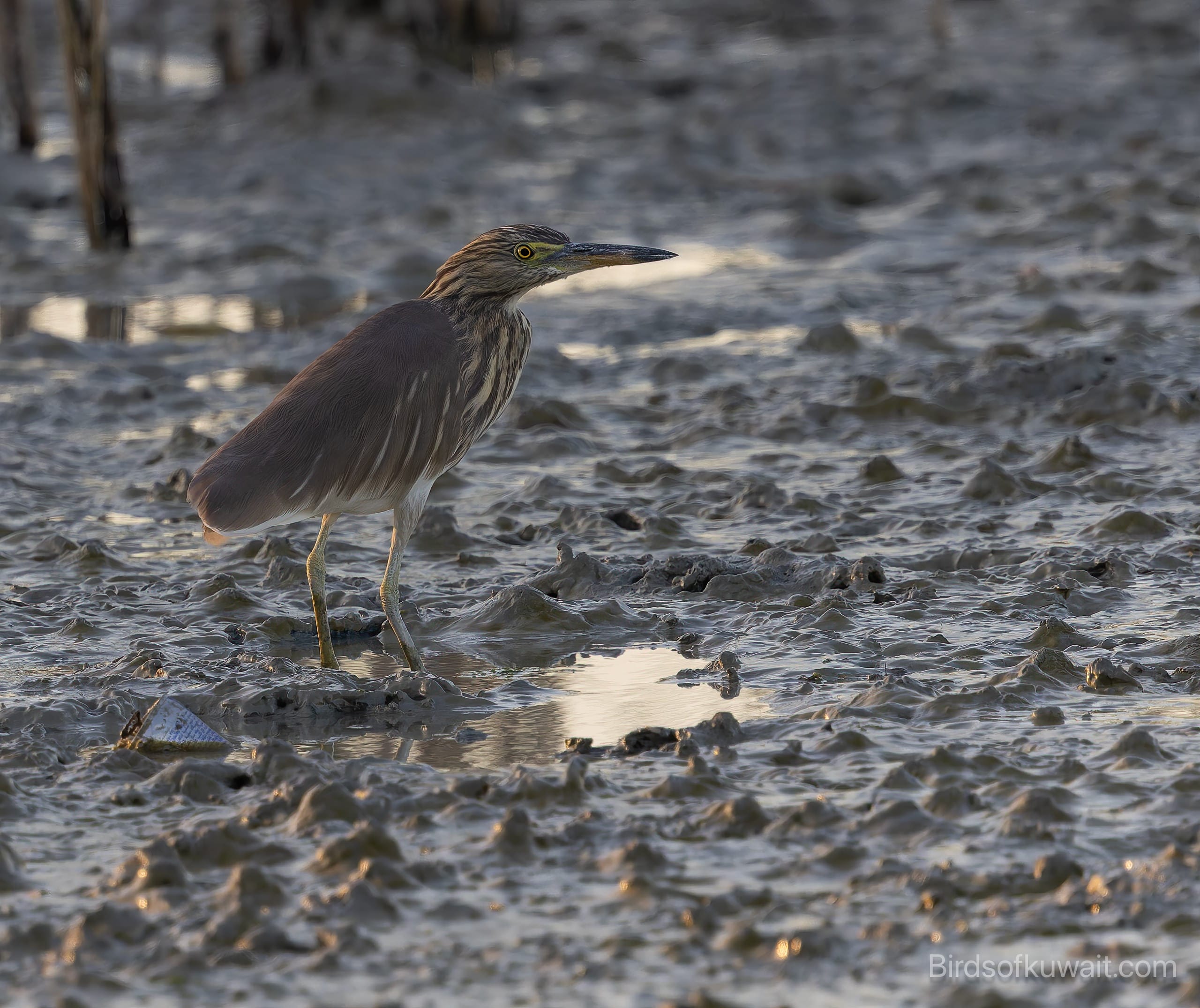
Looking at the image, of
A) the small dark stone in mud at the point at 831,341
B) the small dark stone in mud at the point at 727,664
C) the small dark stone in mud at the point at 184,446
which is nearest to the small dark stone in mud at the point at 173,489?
the small dark stone in mud at the point at 184,446

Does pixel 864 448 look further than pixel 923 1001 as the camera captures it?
Yes

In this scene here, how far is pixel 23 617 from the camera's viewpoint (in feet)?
19.9

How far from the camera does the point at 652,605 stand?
617cm

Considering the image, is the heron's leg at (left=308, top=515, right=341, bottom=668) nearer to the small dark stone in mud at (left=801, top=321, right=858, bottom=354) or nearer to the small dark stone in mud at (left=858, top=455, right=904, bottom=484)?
the small dark stone in mud at (left=858, top=455, right=904, bottom=484)

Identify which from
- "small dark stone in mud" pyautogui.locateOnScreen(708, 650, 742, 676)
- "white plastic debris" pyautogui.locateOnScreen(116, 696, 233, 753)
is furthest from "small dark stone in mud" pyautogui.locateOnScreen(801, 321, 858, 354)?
"white plastic debris" pyautogui.locateOnScreen(116, 696, 233, 753)

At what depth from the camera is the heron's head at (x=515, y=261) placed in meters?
5.95

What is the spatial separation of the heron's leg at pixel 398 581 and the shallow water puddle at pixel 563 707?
4.9 inches

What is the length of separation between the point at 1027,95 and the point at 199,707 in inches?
470

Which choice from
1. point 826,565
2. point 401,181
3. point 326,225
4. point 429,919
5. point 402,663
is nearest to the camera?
point 429,919

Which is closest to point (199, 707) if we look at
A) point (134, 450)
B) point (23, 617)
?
point (23, 617)

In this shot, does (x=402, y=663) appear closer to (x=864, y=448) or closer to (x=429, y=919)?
(x=429, y=919)

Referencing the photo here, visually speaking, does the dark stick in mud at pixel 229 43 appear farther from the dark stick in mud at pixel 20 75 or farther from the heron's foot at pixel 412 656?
the heron's foot at pixel 412 656

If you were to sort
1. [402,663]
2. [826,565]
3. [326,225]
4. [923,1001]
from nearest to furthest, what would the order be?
[923,1001] → [402,663] → [826,565] → [326,225]

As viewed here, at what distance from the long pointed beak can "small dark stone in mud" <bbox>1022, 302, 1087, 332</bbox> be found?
3.61m
